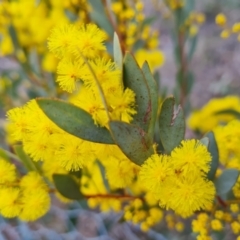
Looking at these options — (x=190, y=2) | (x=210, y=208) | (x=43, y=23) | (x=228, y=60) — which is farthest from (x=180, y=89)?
(x=228, y=60)

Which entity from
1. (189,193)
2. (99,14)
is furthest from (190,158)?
(99,14)

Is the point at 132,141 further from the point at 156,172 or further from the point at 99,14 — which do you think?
the point at 99,14

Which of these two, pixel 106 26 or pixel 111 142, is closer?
pixel 111 142

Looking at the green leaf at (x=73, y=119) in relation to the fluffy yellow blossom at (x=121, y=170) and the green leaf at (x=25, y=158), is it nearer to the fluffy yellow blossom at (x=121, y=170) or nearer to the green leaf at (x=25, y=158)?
the fluffy yellow blossom at (x=121, y=170)

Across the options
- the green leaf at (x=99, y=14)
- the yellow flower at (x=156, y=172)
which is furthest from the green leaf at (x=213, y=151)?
the green leaf at (x=99, y=14)

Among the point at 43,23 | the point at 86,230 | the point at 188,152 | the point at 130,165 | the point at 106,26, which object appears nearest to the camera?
the point at 188,152

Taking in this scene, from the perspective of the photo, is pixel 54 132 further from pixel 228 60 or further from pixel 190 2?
pixel 228 60
